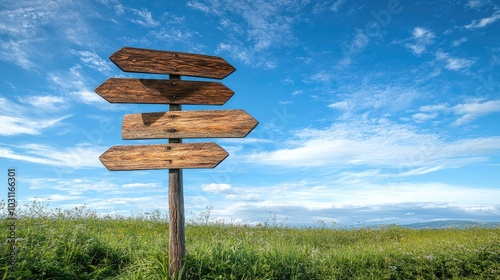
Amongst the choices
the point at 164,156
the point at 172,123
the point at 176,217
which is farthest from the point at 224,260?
the point at 172,123

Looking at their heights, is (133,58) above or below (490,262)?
above

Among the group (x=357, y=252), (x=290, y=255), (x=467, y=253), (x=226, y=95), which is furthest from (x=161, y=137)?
(x=467, y=253)

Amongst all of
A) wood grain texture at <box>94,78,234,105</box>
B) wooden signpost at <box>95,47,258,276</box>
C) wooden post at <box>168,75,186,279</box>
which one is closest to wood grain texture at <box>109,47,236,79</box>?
wooden signpost at <box>95,47,258,276</box>

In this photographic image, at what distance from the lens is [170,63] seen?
7211 millimetres

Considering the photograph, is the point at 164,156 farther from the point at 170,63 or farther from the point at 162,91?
the point at 170,63

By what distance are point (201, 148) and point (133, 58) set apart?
2000 mm

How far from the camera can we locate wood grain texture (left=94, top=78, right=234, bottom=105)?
6.96 m

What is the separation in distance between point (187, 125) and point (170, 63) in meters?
1.18

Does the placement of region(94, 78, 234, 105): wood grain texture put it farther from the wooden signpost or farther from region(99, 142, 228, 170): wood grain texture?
region(99, 142, 228, 170): wood grain texture

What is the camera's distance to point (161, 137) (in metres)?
7.00

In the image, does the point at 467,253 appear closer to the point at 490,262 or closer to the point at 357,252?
the point at 490,262

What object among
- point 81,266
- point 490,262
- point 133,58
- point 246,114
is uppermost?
point 133,58

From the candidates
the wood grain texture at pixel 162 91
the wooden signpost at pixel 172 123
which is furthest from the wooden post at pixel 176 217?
the wood grain texture at pixel 162 91

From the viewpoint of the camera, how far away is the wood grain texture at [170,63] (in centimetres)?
704
